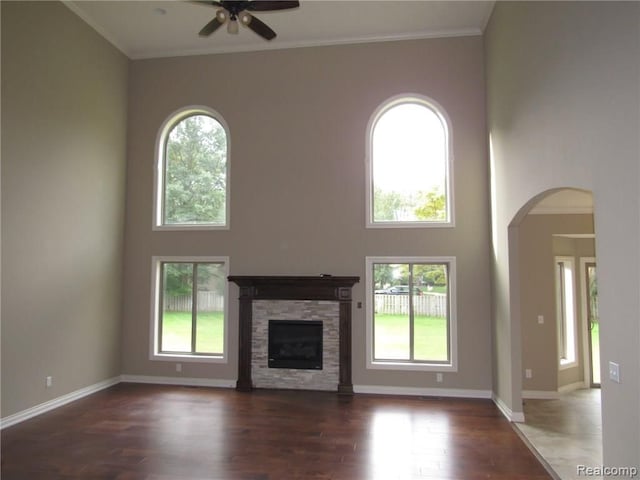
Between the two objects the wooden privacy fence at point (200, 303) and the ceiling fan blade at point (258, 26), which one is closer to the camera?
the ceiling fan blade at point (258, 26)

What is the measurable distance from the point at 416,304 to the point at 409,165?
2.20 metres

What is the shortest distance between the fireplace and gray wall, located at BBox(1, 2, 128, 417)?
2.62m

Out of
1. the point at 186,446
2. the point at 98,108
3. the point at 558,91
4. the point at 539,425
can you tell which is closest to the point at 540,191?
the point at 558,91

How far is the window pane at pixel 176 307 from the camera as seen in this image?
23.3ft

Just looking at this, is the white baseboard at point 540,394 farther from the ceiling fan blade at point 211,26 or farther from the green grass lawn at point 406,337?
the ceiling fan blade at point 211,26

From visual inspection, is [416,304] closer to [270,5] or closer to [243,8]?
[270,5]

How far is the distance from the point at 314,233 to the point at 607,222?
4.37 metres

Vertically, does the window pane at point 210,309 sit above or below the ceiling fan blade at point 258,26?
below

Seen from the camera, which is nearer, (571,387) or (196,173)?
(571,387)

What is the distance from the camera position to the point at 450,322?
21.0ft

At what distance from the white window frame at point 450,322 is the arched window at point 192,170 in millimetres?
2627

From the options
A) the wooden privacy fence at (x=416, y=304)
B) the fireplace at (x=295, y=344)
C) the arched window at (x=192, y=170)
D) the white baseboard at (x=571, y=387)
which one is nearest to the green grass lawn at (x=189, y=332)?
the fireplace at (x=295, y=344)

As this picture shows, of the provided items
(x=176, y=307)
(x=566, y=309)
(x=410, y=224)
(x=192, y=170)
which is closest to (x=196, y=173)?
(x=192, y=170)

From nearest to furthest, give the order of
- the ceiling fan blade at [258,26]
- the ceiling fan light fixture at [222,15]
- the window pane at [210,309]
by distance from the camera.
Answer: the ceiling fan light fixture at [222,15], the ceiling fan blade at [258,26], the window pane at [210,309]
